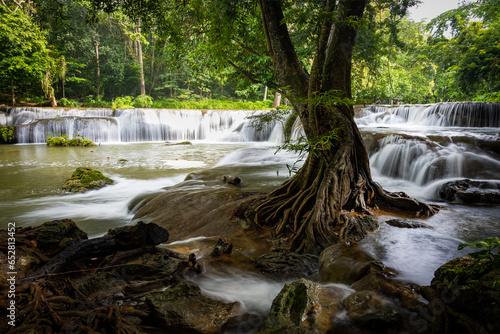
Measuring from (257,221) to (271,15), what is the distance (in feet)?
10.6

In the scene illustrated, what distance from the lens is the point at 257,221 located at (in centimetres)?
404

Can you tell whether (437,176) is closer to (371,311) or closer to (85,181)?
(371,311)

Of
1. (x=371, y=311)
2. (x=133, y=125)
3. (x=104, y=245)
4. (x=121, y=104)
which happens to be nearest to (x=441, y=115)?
(x=371, y=311)

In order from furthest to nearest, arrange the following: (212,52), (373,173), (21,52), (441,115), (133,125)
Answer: (21,52) → (133,125) → (441,115) → (373,173) → (212,52)

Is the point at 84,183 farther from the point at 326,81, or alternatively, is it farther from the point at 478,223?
the point at 478,223

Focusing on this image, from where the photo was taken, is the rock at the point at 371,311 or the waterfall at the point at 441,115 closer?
the rock at the point at 371,311

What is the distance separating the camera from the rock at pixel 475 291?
159 cm

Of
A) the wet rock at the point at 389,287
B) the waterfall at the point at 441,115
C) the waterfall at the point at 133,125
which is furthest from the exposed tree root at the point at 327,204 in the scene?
the waterfall at the point at 133,125

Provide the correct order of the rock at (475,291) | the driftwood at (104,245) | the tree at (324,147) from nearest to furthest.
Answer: the rock at (475,291), the driftwood at (104,245), the tree at (324,147)

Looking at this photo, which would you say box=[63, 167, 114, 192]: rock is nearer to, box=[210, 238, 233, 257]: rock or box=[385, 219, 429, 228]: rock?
box=[210, 238, 233, 257]: rock

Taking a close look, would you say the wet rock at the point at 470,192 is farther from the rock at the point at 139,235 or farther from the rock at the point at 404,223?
the rock at the point at 139,235

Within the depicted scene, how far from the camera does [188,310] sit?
206 cm

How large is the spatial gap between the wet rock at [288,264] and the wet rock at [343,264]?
16cm

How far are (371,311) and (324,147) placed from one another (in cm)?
216
